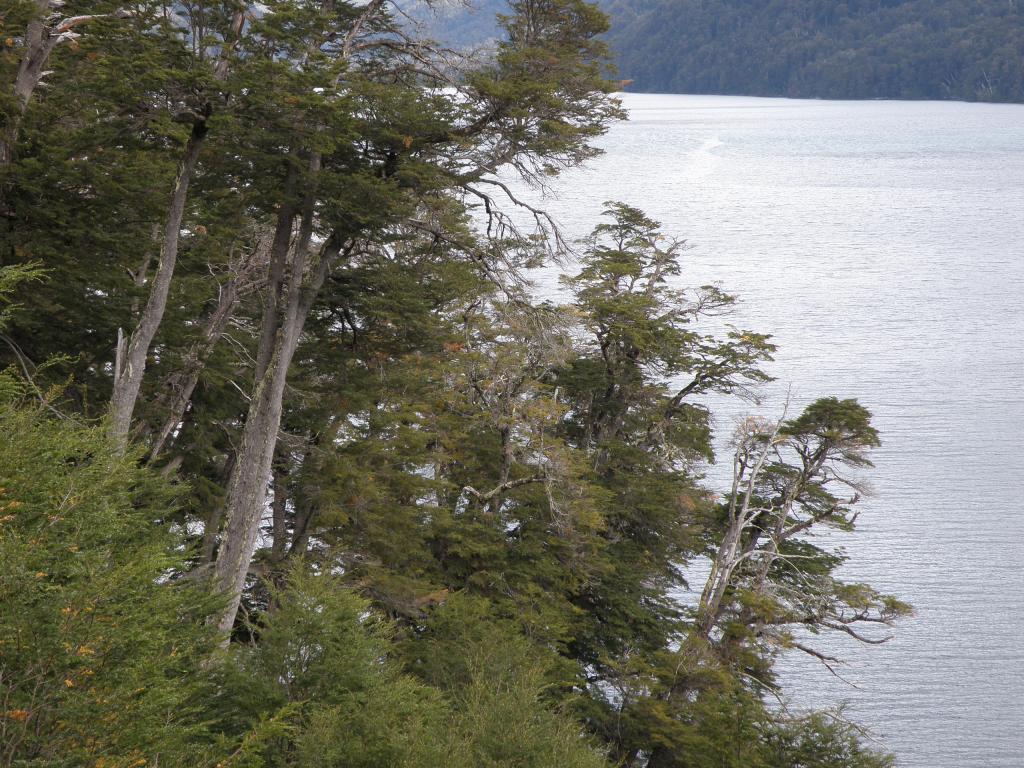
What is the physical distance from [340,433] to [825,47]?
178m

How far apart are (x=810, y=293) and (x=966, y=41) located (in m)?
125

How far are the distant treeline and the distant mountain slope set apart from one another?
182 mm

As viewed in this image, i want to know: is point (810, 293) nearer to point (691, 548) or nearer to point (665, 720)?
point (691, 548)

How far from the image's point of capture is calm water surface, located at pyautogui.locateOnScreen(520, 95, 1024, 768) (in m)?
26.6

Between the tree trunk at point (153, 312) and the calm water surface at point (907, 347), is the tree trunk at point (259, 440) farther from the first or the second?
the calm water surface at point (907, 347)

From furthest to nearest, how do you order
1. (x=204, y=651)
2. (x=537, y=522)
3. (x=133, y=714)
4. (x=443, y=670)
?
(x=537, y=522) < (x=443, y=670) < (x=204, y=651) < (x=133, y=714)

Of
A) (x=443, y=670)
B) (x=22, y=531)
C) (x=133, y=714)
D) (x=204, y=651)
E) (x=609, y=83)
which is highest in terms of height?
(x=609, y=83)

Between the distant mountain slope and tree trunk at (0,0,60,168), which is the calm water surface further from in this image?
the distant mountain slope

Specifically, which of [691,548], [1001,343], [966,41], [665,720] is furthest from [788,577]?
[966,41]

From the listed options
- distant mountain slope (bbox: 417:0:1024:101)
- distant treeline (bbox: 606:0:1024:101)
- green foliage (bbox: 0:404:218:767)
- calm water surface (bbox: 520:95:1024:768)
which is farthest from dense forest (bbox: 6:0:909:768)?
distant treeline (bbox: 606:0:1024:101)

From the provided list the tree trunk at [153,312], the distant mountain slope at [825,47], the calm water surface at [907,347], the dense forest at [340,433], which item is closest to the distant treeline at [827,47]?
the distant mountain slope at [825,47]

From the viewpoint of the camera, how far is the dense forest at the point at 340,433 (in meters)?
8.47

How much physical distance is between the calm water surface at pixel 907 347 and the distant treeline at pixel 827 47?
55613 millimetres

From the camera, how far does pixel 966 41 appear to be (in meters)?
157
